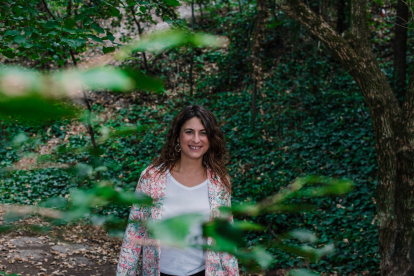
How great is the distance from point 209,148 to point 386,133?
2630 millimetres

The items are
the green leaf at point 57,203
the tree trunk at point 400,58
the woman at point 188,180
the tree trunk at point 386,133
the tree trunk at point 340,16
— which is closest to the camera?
the green leaf at point 57,203

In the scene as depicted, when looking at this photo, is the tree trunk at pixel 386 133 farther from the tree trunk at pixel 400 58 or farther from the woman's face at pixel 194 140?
the tree trunk at pixel 400 58

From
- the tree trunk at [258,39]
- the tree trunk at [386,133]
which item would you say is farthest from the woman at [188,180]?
the tree trunk at [258,39]

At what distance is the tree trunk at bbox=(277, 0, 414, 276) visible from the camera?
3.88 meters

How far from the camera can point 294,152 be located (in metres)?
8.09

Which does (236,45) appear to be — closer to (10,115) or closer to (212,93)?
(212,93)

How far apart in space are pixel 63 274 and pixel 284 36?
33.8 ft

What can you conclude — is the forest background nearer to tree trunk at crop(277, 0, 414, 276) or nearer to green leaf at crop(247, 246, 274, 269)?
tree trunk at crop(277, 0, 414, 276)

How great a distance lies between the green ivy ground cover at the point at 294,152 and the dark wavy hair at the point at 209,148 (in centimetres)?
235

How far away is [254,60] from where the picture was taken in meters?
9.50

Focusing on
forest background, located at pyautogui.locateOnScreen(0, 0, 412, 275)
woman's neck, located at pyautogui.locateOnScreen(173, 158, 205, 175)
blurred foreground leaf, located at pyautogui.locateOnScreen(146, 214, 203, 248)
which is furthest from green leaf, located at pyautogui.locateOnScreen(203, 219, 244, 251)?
forest background, located at pyautogui.locateOnScreen(0, 0, 412, 275)

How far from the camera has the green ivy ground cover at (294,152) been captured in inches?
221

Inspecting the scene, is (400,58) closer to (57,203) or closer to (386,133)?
(386,133)

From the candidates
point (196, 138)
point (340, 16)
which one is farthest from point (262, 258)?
point (340, 16)
